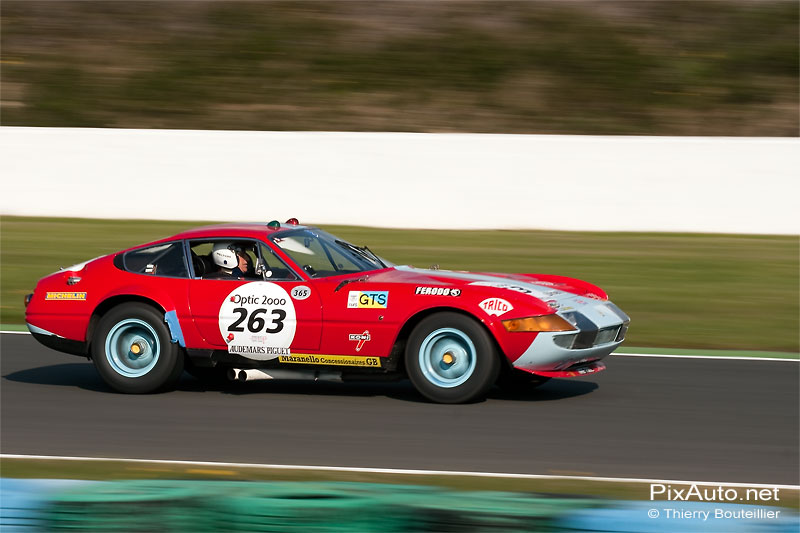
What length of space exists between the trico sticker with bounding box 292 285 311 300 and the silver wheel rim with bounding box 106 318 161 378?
1.14 meters

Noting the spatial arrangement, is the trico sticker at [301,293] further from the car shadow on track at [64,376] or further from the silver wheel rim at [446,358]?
the car shadow on track at [64,376]

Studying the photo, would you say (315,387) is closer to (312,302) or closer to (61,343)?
(312,302)

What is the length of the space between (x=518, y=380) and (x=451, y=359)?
2.95ft

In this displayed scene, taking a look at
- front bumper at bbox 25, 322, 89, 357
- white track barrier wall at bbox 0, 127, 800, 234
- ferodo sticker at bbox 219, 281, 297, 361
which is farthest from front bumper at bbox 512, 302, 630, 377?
white track barrier wall at bbox 0, 127, 800, 234

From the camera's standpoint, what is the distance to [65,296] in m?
7.84

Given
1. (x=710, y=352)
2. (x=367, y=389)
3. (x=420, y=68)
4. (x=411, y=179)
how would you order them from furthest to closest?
(x=420, y=68), (x=411, y=179), (x=710, y=352), (x=367, y=389)

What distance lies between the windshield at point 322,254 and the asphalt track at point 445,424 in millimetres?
943

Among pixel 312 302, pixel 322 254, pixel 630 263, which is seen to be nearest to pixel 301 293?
pixel 312 302

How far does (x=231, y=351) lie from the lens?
7.52 m

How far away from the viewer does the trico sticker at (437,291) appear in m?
7.17

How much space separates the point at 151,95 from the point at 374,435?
51.5 feet

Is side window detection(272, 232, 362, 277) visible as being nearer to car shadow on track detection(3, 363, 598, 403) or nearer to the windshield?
the windshield

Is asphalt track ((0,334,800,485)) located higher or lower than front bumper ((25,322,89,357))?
lower

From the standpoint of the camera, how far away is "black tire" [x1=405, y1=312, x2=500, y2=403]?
23.3 feet
